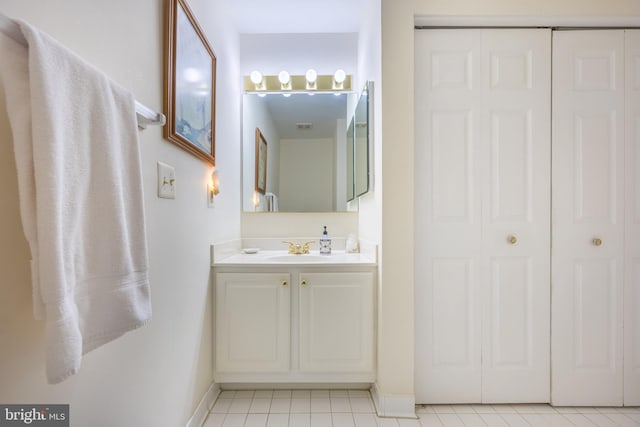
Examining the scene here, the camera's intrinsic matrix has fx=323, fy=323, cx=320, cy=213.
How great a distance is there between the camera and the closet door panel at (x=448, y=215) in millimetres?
1723

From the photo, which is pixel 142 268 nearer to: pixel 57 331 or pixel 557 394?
pixel 57 331

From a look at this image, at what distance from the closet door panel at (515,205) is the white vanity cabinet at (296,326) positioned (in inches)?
26.1

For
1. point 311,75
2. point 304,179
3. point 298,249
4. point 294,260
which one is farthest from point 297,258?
point 311,75

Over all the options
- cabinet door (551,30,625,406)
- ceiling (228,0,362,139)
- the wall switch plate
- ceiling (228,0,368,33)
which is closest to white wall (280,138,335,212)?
ceiling (228,0,362,139)

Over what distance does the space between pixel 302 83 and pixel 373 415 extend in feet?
7.46

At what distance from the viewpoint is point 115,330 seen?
0.70 metres

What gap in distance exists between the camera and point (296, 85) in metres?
2.53

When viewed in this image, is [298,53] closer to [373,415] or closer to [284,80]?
[284,80]

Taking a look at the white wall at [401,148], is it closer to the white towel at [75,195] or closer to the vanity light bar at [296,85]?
the vanity light bar at [296,85]

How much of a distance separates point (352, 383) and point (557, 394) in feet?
3.59

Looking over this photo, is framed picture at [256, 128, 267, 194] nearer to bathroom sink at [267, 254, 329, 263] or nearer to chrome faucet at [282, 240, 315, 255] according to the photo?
chrome faucet at [282, 240, 315, 255]

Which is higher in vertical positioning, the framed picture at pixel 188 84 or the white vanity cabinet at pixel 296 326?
the framed picture at pixel 188 84

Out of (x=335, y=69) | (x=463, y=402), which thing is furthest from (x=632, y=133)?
(x=335, y=69)

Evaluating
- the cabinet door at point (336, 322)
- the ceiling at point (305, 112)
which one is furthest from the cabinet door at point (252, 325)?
the ceiling at point (305, 112)
